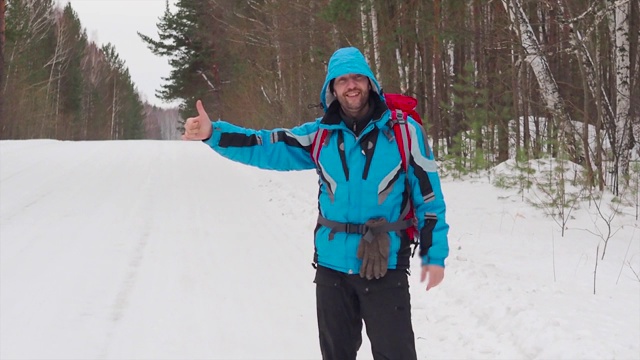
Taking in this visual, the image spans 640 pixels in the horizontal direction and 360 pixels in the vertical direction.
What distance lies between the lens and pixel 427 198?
2.91m

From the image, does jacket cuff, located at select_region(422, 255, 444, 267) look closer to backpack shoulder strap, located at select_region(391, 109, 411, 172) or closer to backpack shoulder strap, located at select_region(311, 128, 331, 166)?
backpack shoulder strap, located at select_region(391, 109, 411, 172)

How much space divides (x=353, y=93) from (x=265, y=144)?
585 millimetres

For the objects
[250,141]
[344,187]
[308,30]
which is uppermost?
[308,30]

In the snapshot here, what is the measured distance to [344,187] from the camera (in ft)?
9.61

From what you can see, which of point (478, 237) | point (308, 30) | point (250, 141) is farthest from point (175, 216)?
point (308, 30)

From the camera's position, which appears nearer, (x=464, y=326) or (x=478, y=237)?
(x=464, y=326)

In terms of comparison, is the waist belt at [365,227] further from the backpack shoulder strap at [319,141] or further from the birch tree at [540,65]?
the birch tree at [540,65]

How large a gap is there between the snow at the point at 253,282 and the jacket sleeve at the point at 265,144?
5.95 feet

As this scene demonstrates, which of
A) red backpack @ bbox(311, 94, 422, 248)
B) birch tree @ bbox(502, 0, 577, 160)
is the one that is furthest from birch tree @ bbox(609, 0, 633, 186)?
red backpack @ bbox(311, 94, 422, 248)

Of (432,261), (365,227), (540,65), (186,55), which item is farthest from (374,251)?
(186,55)

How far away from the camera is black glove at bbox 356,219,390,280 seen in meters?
2.86

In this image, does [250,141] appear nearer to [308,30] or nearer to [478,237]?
[478,237]

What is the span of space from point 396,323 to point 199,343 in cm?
224

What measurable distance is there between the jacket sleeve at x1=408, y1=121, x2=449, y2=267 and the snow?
1.59 meters
